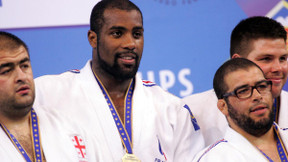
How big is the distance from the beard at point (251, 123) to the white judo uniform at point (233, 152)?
6cm

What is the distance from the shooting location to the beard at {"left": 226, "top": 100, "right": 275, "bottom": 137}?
3084mm

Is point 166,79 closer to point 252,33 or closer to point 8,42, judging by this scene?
point 252,33

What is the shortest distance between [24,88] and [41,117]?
23cm

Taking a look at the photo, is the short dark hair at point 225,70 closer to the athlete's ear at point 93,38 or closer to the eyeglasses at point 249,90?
the eyeglasses at point 249,90

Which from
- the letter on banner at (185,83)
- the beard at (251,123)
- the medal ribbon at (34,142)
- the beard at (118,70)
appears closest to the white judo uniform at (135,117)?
the beard at (118,70)

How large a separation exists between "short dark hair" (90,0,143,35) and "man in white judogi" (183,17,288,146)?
0.75 m

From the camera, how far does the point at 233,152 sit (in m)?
3.07

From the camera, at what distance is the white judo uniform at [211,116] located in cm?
380

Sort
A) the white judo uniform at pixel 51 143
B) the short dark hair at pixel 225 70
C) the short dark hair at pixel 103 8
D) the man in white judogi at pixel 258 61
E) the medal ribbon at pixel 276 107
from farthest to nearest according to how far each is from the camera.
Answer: the medal ribbon at pixel 276 107, the man in white judogi at pixel 258 61, the short dark hair at pixel 103 8, the short dark hair at pixel 225 70, the white judo uniform at pixel 51 143

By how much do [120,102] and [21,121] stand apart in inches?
29.0

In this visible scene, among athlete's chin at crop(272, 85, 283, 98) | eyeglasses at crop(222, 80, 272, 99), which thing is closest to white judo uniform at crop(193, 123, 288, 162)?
eyeglasses at crop(222, 80, 272, 99)

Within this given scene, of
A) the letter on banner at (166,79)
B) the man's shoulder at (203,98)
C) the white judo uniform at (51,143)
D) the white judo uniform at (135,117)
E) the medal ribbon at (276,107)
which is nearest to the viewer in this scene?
the white judo uniform at (51,143)

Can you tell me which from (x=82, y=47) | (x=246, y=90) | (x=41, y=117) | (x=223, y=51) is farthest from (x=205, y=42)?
(x=41, y=117)

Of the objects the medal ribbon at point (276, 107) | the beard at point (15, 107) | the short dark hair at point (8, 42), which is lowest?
the medal ribbon at point (276, 107)
